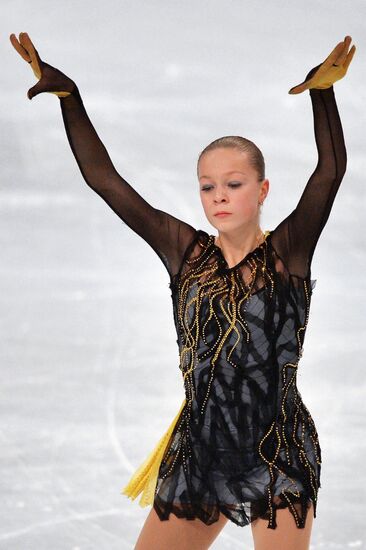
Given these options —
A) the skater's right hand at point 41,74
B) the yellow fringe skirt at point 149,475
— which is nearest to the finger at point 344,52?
the skater's right hand at point 41,74

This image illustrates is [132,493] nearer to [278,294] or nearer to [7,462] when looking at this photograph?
[278,294]

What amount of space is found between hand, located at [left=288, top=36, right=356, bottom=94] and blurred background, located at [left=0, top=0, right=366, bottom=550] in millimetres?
2892

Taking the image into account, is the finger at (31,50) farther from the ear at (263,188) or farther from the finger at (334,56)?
the finger at (334,56)

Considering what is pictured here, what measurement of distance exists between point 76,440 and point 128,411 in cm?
33

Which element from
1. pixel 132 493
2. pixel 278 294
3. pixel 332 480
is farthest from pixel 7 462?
pixel 278 294

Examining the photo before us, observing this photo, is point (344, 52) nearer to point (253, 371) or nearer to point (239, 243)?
point (239, 243)

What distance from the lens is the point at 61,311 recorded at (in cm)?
680

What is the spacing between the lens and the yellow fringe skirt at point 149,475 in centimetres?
374

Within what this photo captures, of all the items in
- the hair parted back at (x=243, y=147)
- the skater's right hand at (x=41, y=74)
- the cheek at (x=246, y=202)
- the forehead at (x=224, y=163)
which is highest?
the skater's right hand at (x=41, y=74)

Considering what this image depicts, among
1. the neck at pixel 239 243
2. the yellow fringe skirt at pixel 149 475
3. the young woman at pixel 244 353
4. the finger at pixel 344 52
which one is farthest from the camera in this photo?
the yellow fringe skirt at pixel 149 475

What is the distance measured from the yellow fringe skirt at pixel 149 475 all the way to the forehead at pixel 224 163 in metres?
0.74

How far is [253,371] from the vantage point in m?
3.52

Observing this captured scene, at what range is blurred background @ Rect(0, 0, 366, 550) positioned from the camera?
6.28 m

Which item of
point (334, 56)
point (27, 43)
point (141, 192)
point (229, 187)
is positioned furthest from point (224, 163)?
point (141, 192)
